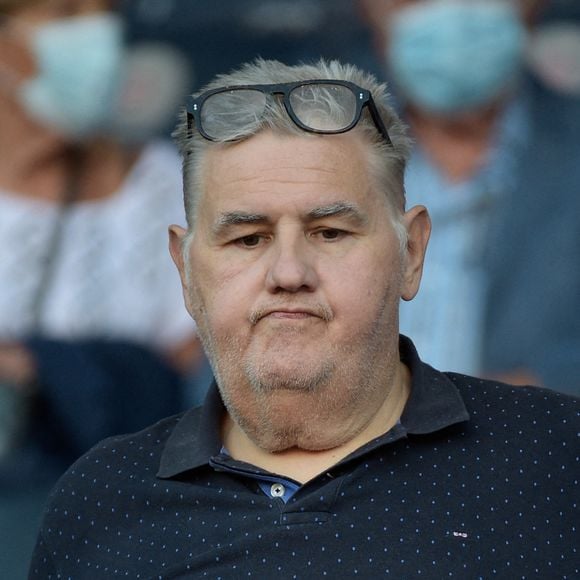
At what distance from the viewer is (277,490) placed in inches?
90.5

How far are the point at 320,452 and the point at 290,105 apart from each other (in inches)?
23.5

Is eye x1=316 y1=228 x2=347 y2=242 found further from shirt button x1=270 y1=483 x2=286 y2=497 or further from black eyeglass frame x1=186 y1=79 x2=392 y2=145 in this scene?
shirt button x1=270 y1=483 x2=286 y2=497

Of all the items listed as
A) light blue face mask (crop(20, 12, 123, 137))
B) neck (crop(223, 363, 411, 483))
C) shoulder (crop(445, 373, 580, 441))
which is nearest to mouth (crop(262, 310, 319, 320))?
neck (crop(223, 363, 411, 483))

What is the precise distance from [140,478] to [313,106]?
0.72m

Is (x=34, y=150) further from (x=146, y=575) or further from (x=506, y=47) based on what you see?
(x=146, y=575)

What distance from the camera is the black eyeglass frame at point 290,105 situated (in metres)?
2.28

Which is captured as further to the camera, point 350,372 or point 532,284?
point 532,284

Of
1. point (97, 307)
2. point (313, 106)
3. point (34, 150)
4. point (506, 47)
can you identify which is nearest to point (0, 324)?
point (97, 307)

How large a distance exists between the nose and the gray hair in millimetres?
197

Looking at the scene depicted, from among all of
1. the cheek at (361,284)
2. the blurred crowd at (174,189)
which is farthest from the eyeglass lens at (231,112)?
the blurred crowd at (174,189)

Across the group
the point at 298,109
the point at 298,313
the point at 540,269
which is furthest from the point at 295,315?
the point at 540,269

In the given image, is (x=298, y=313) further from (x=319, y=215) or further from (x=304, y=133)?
(x=304, y=133)

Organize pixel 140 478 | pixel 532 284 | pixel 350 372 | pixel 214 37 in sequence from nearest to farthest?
1. pixel 350 372
2. pixel 140 478
3. pixel 532 284
4. pixel 214 37

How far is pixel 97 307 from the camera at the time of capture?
4.20 meters
